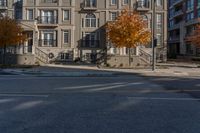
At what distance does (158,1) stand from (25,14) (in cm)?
2003

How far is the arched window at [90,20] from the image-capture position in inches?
1781

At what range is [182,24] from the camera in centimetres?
7506

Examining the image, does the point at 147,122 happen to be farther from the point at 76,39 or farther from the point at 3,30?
the point at 76,39

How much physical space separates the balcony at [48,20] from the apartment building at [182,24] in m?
33.0

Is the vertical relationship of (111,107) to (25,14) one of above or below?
below

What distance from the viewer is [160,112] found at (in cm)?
811

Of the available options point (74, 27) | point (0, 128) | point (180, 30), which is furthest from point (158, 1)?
point (0, 128)

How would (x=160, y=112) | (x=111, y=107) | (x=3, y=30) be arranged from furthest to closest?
1. (x=3, y=30)
2. (x=111, y=107)
3. (x=160, y=112)

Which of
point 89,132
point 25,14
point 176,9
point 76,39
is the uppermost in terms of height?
point 176,9

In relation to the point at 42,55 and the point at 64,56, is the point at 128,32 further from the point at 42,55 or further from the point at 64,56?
the point at 64,56

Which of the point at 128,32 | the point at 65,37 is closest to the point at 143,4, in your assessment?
the point at 65,37

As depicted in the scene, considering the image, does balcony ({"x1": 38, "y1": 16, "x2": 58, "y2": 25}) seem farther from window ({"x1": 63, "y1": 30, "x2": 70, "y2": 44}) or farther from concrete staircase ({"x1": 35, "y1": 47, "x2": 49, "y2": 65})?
concrete staircase ({"x1": 35, "y1": 47, "x2": 49, "y2": 65})

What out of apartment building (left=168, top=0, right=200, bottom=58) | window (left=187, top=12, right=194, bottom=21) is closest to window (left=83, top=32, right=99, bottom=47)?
apartment building (left=168, top=0, right=200, bottom=58)

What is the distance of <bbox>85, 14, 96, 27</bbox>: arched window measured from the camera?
4525cm
